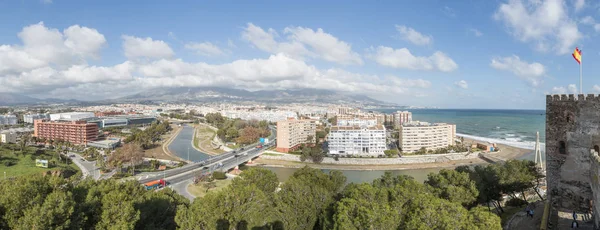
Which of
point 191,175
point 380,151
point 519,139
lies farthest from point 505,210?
point 519,139

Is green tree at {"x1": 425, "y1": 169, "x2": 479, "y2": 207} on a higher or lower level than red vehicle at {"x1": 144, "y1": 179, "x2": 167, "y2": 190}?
higher

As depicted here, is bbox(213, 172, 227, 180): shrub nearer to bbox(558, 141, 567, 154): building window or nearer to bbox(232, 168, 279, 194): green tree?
bbox(232, 168, 279, 194): green tree

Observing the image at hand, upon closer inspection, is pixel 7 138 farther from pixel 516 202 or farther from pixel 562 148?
pixel 562 148

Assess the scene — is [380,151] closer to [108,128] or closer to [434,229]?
[434,229]

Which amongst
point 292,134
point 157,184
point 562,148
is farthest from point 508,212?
point 292,134

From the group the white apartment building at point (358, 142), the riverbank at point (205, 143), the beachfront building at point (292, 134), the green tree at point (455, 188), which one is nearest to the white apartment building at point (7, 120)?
the riverbank at point (205, 143)

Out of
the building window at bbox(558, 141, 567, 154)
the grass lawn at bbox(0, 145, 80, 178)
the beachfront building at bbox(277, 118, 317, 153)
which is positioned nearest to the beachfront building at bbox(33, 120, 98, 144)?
the grass lawn at bbox(0, 145, 80, 178)
